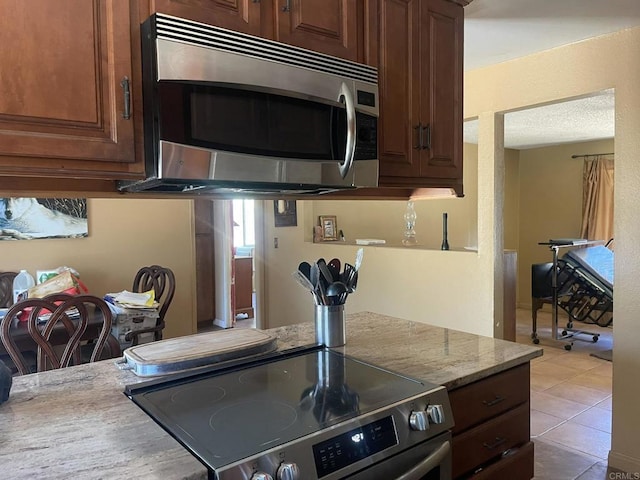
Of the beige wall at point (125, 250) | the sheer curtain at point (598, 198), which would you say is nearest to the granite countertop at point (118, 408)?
the beige wall at point (125, 250)

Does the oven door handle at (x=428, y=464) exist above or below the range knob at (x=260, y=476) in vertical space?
below

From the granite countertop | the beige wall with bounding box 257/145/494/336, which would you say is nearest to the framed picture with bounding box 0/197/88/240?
the beige wall with bounding box 257/145/494/336

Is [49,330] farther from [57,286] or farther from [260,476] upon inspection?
[260,476]

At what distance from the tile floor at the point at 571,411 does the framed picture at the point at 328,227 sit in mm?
2127

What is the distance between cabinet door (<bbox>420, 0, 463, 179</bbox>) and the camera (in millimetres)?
1818

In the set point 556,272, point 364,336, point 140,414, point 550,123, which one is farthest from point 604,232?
point 140,414

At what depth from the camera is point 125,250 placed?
13.3ft

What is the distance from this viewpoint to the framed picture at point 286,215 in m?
4.52

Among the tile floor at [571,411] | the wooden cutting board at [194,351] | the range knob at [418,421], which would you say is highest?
the wooden cutting board at [194,351]

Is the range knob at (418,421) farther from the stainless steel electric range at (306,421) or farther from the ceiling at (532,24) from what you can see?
the ceiling at (532,24)

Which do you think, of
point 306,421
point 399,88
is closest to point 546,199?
point 399,88

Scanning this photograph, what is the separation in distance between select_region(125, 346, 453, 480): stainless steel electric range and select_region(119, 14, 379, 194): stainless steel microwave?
563 mm

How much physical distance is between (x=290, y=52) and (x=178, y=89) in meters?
0.37

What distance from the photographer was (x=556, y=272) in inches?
198
